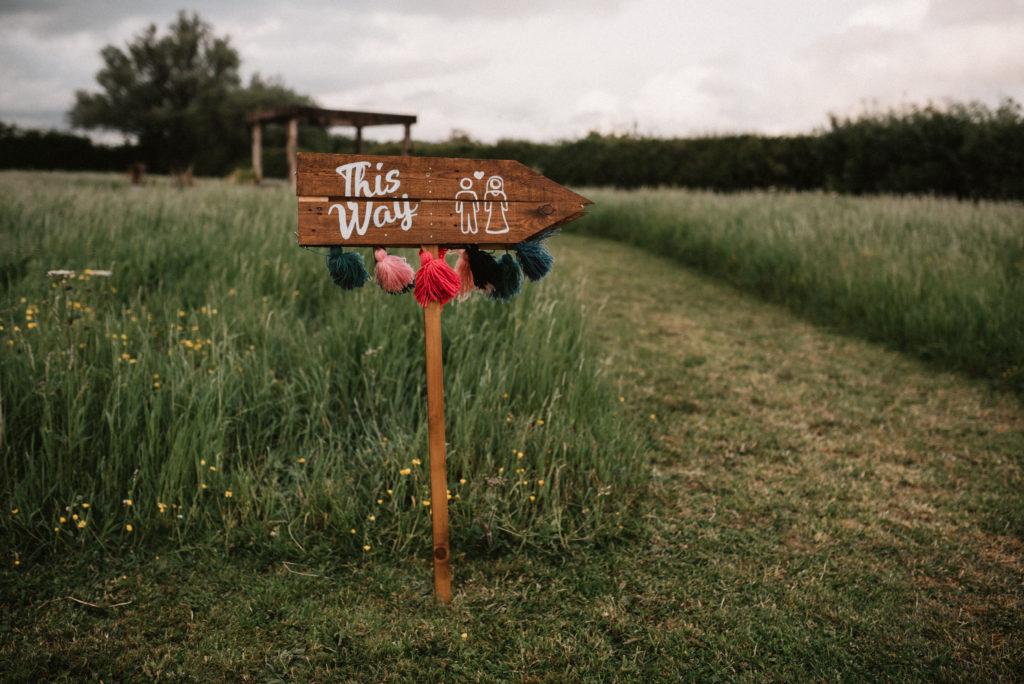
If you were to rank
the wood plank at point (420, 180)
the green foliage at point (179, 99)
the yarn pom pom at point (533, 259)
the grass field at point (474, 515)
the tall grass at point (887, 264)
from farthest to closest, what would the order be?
the green foliage at point (179, 99), the tall grass at point (887, 264), the yarn pom pom at point (533, 259), the grass field at point (474, 515), the wood plank at point (420, 180)

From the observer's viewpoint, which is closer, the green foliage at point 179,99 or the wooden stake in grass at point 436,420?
the wooden stake in grass at point 436,420

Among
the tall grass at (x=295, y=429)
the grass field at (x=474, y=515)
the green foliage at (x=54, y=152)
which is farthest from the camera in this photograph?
the green foliage at (x=54, y=152)

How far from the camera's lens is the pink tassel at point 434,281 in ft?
6.82

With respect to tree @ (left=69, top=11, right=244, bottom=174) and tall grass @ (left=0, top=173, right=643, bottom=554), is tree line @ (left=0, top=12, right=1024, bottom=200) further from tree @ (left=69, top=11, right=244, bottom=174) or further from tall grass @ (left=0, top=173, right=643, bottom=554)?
tall grass @ (left=0, top=173, right=643, bottom=554)

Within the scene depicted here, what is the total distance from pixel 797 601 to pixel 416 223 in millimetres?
1995

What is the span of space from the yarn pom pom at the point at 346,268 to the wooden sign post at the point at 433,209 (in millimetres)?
159

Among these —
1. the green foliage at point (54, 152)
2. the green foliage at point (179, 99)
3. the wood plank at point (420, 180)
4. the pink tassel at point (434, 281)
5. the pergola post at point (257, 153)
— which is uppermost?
the green foliage at point (179, 99)

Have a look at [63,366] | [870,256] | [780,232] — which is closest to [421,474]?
[63,366]

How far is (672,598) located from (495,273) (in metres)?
1.41

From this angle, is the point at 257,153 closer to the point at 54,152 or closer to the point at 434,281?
the point at 434,281

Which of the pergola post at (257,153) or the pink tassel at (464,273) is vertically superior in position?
the pergola post at (257,153)

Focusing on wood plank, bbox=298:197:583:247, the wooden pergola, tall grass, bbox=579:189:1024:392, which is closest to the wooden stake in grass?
wood plank, bbox=298:197:583:247

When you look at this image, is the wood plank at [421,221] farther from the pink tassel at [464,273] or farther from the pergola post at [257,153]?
the pergola post at [257,153]

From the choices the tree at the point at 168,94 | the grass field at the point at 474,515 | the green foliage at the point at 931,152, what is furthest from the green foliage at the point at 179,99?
the grass field at the point at 474,515
